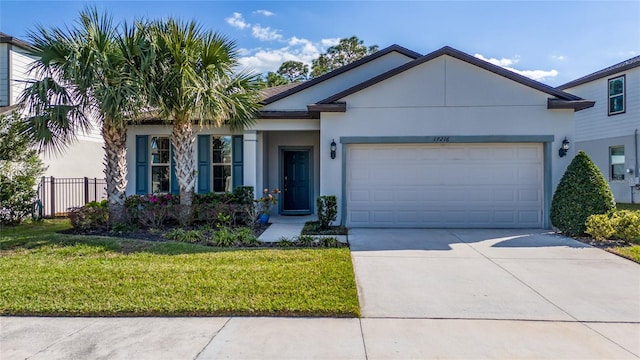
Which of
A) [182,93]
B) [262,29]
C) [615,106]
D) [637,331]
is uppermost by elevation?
[262,29]

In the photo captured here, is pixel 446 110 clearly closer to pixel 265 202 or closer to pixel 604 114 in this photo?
pixel 265 202

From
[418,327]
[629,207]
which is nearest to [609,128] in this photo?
[629,207]

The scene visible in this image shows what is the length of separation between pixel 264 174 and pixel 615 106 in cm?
1539

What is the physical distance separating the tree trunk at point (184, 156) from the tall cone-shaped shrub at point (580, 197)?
9292 millimetres

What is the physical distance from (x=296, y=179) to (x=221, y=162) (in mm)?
2729

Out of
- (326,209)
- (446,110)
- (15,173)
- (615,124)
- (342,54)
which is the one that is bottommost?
(326,209)

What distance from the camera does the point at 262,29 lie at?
15367 millimetres

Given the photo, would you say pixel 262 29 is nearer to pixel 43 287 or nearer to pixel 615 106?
pixel 43 287

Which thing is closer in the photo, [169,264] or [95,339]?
[95,339]

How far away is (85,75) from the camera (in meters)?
7.89

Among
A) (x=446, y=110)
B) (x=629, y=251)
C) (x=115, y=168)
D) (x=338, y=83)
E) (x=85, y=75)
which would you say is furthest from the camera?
(x=338, y=83)

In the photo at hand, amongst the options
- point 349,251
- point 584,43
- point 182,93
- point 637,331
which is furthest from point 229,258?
point 584,43

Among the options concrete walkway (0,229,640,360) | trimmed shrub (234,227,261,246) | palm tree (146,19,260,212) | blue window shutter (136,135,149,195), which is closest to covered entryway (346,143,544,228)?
trimmed shrub (234,227,261,246)

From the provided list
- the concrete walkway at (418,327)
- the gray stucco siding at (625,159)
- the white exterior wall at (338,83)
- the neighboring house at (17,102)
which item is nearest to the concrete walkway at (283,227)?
the concrete walkway at (418,327)
